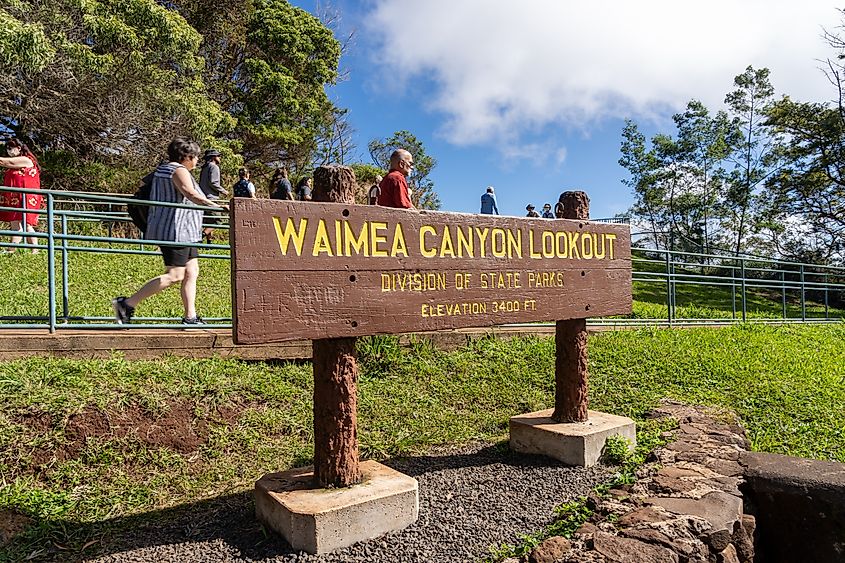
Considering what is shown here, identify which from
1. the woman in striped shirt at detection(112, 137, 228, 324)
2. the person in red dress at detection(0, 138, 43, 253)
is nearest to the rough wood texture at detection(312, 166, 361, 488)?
the woman in striped shirt at detection(112, 137, 228, 324)

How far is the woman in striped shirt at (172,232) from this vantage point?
15.3 feet

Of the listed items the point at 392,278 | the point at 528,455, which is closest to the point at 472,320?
the point at 392,278

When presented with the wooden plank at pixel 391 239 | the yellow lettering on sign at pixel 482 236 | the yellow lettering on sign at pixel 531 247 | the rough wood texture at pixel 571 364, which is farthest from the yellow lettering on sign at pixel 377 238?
the rough wood texture at pixel 571 364

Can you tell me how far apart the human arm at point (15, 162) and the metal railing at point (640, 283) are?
2.00 ft

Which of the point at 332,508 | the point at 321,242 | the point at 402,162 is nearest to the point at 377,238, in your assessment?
the point at 321,242

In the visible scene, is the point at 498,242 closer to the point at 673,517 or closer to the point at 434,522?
the point at 434,522

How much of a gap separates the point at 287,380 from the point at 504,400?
1825 mm

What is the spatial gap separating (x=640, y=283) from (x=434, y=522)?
14.5m

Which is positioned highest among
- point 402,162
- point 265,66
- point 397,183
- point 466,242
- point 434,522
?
point 265,66

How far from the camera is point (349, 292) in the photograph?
2887 mm

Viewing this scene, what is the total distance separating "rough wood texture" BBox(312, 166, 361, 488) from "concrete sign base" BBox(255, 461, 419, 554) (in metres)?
0.09

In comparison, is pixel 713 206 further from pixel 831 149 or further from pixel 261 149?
pixel 261 149

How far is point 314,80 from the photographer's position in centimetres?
2111

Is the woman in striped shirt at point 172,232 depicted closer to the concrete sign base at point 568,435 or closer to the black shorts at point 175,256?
the black shorts at point 175,256
